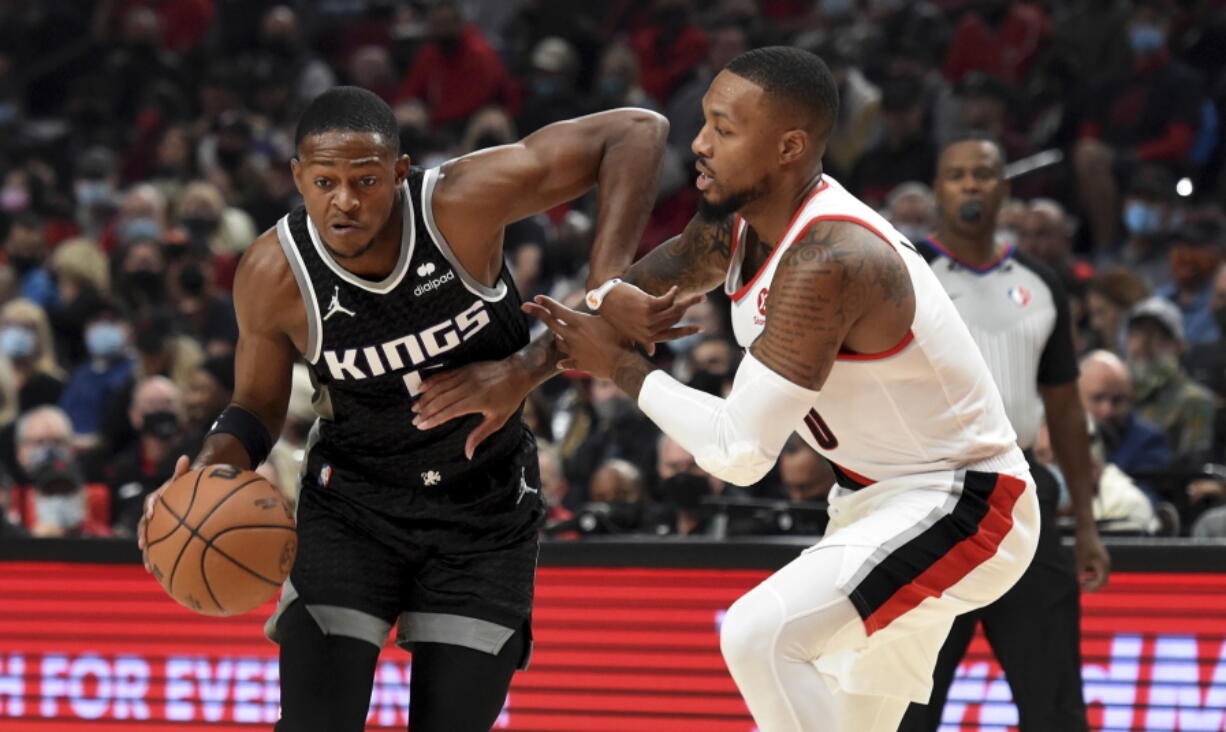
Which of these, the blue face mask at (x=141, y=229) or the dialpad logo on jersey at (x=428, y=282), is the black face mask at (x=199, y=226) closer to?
the blue face mask at (x=141, y=229)

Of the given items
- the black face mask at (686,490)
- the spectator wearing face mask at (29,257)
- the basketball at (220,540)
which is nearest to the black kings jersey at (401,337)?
the basketball at (220,540)

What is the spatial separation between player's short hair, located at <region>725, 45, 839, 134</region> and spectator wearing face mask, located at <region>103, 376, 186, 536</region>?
193 inches

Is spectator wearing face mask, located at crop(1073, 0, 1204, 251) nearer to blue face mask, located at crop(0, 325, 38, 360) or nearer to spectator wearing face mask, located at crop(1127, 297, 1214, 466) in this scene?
spectator wearing face mask, located at crop(1127, 297, 1214, 466)

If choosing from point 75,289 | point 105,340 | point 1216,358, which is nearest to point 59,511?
point 105,340

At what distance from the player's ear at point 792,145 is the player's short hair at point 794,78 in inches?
1.6

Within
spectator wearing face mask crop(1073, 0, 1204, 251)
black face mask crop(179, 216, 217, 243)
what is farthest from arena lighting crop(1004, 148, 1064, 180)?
black face mask crop(179, 216, 217, 243)

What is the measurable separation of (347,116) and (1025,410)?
256 centimetres

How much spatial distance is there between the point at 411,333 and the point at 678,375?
451 cm

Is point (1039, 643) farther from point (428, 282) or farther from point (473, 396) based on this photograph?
point (428, 282)

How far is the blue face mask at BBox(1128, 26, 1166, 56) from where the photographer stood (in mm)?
11023

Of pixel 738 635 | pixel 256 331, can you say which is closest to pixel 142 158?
pixel 256 331

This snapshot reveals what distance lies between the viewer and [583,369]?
4.17 meters

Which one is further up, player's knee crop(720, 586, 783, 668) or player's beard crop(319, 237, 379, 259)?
player's beard crop(319, 237, 379, 259)

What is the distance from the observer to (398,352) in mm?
4332
